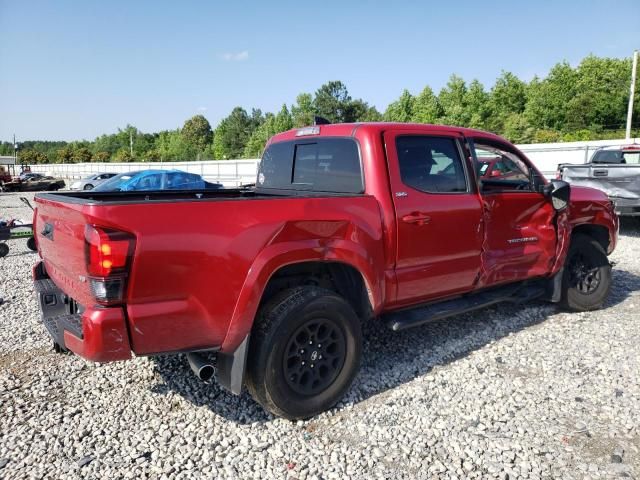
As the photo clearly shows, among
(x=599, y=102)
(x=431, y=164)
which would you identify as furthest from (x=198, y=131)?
(x=431, y=164)

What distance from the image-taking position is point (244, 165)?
30.8 meters

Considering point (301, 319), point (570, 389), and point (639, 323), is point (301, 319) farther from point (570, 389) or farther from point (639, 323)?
point (639, 323)

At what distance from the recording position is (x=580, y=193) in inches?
207

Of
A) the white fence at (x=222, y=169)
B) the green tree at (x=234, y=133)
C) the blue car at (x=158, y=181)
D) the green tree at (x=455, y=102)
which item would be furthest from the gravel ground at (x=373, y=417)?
the green tree at (x=234, y=133)

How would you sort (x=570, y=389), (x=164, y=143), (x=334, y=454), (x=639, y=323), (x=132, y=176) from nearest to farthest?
(x=334, y=454) → (x=570, y=389) → (x=639, y=323) → (x=132, y=176) → (x=164, y=143)

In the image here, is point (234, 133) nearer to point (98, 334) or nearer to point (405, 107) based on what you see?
point (405, 107)

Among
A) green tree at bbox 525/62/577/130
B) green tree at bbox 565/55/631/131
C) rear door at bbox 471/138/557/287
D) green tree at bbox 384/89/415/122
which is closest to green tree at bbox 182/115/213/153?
green tree at bbox 384/89/415/122

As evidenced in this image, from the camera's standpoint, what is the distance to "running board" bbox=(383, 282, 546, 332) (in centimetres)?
371

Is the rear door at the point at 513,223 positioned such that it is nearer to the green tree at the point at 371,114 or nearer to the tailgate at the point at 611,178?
the tailgate at the point at 611,178

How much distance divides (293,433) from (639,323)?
13.5 ft

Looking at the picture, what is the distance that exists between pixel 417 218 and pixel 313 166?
104 centimetres

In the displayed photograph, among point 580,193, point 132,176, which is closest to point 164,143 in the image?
point 132,176

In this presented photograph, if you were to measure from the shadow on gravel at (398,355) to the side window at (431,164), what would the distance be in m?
1.48

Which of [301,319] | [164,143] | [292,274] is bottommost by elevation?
[301,319]
